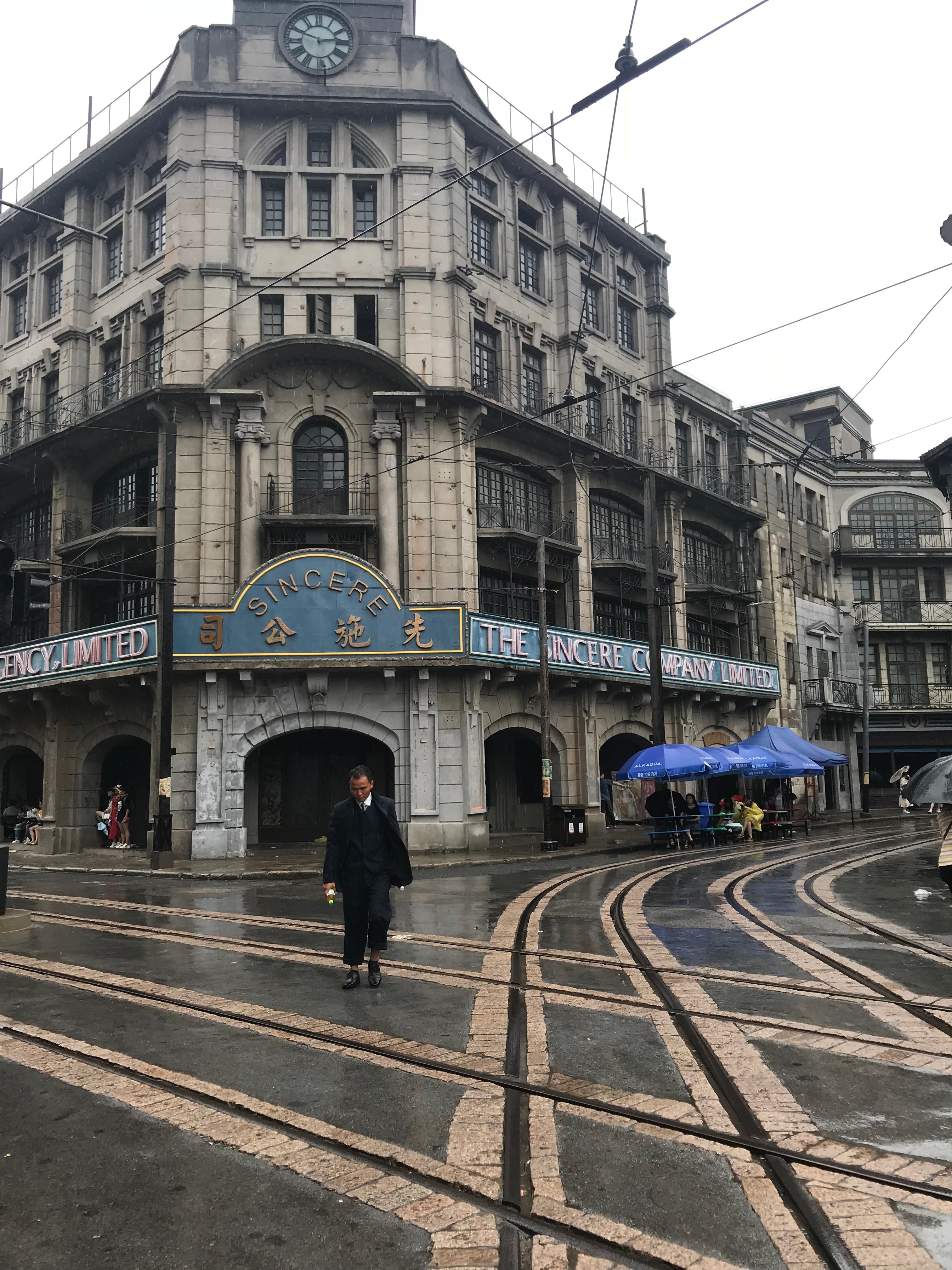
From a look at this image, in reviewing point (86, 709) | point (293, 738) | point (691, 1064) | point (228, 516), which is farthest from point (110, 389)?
point (691, 1064)

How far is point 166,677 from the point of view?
22.9m

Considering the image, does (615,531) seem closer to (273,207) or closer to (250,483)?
(250,483)

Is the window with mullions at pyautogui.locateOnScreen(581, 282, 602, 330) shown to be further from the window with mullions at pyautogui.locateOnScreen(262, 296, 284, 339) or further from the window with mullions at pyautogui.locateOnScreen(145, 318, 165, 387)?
the window with mullions at pyautogui.locateOnScreen(145, 318, 165, 387)

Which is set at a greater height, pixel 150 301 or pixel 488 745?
pixel 150 301

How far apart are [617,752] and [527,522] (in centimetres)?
1005

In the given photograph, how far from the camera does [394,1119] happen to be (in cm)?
477

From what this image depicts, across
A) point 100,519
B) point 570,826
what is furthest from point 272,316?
point 570,826

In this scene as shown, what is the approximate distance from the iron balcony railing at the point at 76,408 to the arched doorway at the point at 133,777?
9661 millimetres

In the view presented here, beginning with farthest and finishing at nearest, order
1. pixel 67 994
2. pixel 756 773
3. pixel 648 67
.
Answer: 1. pixel 756 773
2. pixel 648 67
3. pixel 67 994

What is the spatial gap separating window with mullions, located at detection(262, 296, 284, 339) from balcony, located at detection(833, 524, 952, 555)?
31.1 m

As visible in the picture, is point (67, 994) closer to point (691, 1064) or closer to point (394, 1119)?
point (394, 1119)

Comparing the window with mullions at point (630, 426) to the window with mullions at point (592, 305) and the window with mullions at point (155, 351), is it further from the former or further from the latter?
the window with mullions at point (155, 351)

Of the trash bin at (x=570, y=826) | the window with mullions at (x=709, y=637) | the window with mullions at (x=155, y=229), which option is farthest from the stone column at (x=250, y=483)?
the window with mullions at (x=709, y=637)

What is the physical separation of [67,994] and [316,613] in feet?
56.3
